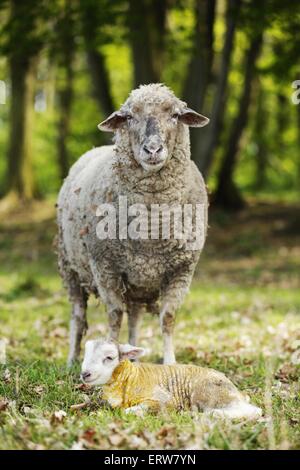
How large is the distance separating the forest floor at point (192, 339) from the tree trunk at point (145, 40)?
419cm

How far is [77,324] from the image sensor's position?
7.79 metres

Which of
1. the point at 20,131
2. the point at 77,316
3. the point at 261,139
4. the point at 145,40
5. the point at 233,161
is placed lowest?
the point at 77,316

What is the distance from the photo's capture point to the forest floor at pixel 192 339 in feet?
15.1

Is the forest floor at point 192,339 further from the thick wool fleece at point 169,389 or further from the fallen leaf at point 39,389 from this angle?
the thick wool fleece at point 169,389

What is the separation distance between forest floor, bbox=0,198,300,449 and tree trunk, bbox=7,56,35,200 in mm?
767

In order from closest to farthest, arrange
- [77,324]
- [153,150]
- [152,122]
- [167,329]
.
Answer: [153,150] < [152,122] < [167,329] < [77,324]

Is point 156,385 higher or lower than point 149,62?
lower

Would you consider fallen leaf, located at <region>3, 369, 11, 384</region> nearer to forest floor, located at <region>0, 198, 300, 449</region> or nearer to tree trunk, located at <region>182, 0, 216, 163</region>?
forest floor, located at <region>0, 198, 300, 449</region>

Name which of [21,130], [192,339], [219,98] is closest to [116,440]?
[192,339]

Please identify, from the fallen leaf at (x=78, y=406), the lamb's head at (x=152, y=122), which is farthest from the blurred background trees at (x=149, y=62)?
the fallen leaf at (x=78, y=406)

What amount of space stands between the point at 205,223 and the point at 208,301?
5236 mm

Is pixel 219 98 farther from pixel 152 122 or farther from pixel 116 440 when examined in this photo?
pixel 116 440

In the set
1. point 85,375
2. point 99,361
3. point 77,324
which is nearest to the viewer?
point 85,375

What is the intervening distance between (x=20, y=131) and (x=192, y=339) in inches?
528
